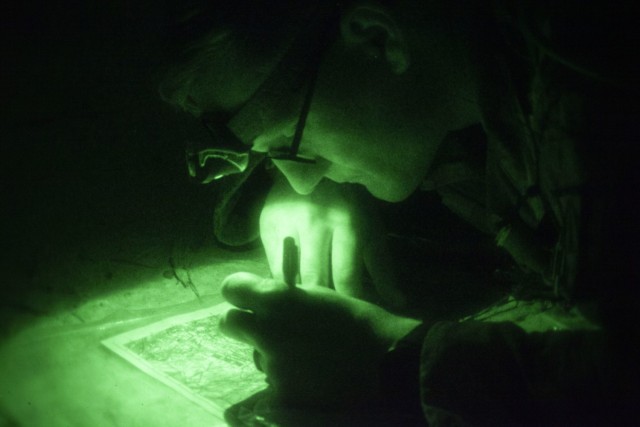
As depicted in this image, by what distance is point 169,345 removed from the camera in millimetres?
1414

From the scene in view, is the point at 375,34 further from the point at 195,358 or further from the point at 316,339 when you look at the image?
the point at 195,358

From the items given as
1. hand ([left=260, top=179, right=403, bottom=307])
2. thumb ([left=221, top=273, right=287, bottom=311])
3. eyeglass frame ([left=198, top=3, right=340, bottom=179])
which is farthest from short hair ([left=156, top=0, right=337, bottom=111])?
hand ([left=260, top=179, right=403, bottom=307])

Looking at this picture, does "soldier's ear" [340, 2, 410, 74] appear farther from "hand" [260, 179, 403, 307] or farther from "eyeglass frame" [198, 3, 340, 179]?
"hand" [260, 179, 403, 307]

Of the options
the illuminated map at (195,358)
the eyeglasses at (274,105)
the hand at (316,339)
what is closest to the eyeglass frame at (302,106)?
the eyeglasses at (274,105)

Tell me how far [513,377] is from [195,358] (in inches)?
28.3

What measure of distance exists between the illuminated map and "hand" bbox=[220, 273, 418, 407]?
0.11 meters

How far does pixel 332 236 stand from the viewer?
59.2 inches

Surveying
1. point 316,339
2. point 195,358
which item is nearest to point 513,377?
point 316,339

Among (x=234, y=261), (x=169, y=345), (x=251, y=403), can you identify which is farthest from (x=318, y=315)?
(x=234, y=261)

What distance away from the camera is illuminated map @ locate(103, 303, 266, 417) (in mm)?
1217

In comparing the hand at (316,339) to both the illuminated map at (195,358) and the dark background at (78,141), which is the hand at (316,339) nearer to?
the illuminated map at (195,358)

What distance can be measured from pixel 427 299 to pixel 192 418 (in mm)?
717

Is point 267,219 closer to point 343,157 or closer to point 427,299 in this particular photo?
point 343,157

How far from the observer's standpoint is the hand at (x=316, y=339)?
3.54 ft
